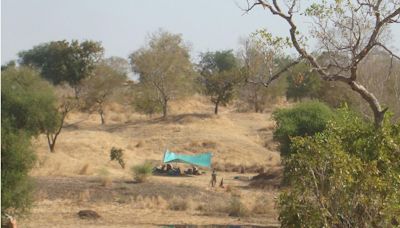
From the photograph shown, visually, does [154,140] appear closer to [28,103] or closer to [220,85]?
[220,85]

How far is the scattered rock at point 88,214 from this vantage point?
22.8 meters

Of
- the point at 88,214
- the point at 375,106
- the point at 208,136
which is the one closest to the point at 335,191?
the point at 375,106

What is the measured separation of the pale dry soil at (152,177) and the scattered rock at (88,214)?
22 centimetres

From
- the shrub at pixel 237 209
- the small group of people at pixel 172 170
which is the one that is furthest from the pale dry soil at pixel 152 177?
the small group of people at pixel 172 170

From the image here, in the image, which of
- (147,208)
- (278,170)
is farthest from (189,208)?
(278,170)

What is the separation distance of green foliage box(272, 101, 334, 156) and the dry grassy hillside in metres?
10.4

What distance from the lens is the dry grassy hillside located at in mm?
36219

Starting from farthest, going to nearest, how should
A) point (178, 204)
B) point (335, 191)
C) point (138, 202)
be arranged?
point (138, 202) → point (178, 204) → point (335, 191)

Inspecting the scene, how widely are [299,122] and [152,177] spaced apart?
9494mm

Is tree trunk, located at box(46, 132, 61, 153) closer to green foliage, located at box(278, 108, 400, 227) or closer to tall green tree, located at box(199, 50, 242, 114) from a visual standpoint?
tall green tree, located at box(199, 50, 242, 114)

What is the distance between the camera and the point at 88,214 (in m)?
23.0

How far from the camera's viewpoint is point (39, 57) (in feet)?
219

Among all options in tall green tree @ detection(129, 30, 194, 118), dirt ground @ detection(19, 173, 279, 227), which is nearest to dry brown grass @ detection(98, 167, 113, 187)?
dirt ground @ detection(19, 173, 279, 227)

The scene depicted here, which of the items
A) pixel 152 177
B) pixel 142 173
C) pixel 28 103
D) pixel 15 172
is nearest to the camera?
pixel 15 172
